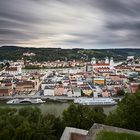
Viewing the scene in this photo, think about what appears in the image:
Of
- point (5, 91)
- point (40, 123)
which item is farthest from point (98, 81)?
point (40, 123)

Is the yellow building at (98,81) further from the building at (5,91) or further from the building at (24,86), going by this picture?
the building at (5,91)

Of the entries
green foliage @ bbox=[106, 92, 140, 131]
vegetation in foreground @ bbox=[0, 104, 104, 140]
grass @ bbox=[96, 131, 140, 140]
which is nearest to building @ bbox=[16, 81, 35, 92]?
vegetation in foreground @ bbox=[0, 104, 104, 140]

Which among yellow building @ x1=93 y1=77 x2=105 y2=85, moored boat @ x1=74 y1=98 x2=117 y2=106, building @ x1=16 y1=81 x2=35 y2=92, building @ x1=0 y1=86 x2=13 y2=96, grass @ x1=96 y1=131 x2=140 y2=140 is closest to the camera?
grass @ x1=96 y1=131 x2=140 y2=140

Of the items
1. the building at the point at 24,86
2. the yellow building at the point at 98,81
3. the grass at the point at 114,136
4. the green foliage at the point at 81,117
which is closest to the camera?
the grass at the point at 114,136

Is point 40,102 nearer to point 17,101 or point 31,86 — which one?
point 17,101

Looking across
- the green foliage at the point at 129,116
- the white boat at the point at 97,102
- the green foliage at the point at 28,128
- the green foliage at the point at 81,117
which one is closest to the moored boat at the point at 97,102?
the white boat at the point at 97,102

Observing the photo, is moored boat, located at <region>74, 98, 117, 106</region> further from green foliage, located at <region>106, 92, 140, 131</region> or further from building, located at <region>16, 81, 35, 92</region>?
green foliage, located at <region>106, 92, 140, 131</region>

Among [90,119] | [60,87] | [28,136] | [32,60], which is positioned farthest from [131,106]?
[32,60]

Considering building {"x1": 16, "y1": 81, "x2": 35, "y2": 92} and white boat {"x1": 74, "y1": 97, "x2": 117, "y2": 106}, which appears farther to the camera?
building {"x1": 16, "y1": 81, "x2": 35, "y2": 92}
